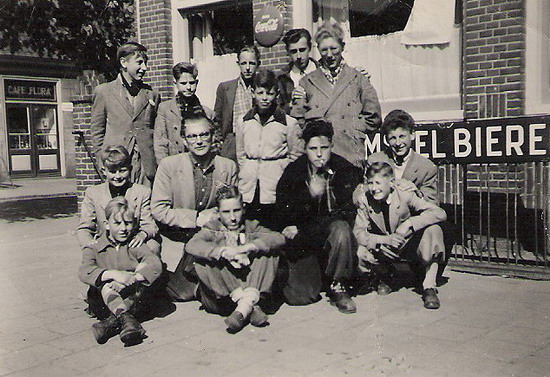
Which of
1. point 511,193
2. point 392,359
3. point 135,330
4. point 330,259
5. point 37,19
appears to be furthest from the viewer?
point 37,19

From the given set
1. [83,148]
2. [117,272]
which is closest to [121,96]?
[117,272]

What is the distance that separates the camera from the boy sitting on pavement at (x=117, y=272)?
4254 millimetres

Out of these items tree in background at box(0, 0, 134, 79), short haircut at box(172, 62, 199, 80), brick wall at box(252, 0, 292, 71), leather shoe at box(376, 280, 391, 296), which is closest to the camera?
leather shoe at box(376, 280, 391, 296)

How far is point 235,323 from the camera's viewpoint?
4.22m

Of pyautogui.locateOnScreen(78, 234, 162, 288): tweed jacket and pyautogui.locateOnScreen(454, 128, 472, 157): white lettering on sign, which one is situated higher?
pyautogui.locateOnScreen(454, 128, 472, 157): white lettering on sign

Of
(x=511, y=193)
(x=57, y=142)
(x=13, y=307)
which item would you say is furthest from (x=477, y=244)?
(x=57, y=142)

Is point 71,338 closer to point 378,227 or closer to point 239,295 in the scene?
point 239,295

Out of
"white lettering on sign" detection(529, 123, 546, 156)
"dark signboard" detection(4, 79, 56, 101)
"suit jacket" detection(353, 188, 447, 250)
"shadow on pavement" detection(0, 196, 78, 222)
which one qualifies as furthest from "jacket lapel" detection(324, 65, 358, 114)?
"dark signboard" detection(4, 79, 56, 101)

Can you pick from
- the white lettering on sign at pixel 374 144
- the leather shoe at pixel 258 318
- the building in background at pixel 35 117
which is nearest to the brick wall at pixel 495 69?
the white lettering on sign at pixel 374 144

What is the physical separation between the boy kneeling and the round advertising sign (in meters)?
3.97

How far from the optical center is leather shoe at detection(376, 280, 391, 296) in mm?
5171

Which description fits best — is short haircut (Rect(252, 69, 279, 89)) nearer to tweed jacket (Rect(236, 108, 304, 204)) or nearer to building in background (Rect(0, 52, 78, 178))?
tweed jacket (Rect(236, 108, 304, 204))

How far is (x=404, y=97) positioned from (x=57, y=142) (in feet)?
61.1

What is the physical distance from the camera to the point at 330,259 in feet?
15.9
